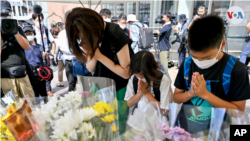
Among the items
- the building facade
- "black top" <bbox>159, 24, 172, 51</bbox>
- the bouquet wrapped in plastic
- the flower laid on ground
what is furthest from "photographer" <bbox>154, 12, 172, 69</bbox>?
the flower laid on ground

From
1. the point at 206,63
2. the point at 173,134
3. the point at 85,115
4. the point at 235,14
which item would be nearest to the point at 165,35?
the point at 235,14

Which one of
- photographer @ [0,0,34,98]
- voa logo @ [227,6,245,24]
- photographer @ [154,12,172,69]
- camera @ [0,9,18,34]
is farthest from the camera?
photographer @ [154,12,172,69]

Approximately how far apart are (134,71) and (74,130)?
76 centimetres

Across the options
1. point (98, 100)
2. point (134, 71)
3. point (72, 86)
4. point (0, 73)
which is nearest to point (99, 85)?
point (98, 100)

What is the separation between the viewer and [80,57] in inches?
39.8

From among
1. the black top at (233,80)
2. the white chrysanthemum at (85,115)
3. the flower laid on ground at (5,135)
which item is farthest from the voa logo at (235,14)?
the flower laid on ground at (5,135)

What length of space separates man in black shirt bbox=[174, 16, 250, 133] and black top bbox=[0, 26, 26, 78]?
1.61 metres

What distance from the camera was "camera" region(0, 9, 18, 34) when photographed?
133cm

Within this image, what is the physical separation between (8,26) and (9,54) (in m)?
0.31

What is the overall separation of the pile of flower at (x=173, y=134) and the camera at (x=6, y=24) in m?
1.50

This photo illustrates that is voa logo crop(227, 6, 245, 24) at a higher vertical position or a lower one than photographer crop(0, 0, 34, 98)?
higher

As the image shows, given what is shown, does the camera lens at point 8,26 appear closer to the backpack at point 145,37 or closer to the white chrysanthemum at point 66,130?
the white chrysanthemum at point 66,130

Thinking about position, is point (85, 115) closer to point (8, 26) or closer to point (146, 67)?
point (146, 67)

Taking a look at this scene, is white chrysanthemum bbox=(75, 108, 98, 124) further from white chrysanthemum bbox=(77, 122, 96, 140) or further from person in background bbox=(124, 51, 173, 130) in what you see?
person in background bbox=(124, 51, 173, 130)
